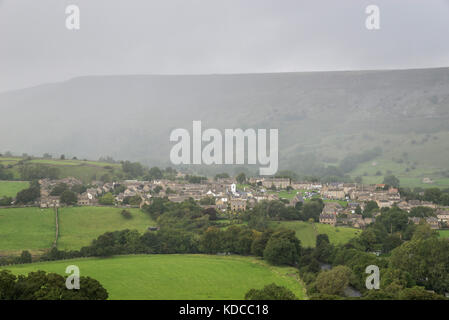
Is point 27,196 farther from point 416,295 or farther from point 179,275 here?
point 416,295

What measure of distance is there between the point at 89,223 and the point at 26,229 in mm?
6310

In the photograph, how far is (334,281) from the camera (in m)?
28.1

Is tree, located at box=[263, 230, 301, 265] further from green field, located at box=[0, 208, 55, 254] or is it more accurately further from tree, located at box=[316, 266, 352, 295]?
green field, located at box=[0, 208, 55, 254]

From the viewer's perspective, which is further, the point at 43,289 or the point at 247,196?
the point at 247,196

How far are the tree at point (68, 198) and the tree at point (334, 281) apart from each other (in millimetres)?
35236

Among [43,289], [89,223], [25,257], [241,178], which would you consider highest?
[241,178]

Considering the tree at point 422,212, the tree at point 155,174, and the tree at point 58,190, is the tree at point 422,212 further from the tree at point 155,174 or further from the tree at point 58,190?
the tree at point 155,174

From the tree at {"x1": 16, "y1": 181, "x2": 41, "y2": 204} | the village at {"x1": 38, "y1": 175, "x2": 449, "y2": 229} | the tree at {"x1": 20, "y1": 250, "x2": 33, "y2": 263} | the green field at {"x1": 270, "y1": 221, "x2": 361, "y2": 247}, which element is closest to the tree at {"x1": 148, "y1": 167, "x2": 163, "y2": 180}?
the village at {"x1": 38, "y1": 175, "x2": 449, "y2": 229}

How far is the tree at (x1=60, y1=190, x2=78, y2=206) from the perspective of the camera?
177 ft

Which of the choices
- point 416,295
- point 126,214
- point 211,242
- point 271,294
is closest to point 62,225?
point 126,214

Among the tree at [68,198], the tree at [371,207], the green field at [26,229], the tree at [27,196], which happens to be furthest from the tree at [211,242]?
the tree at [27,196]

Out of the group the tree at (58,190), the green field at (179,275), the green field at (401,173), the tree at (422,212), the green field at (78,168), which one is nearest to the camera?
the green field at (179,275)

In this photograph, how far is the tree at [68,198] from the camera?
53.9 metres

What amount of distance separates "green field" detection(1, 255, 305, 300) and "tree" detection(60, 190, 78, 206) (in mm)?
18480
